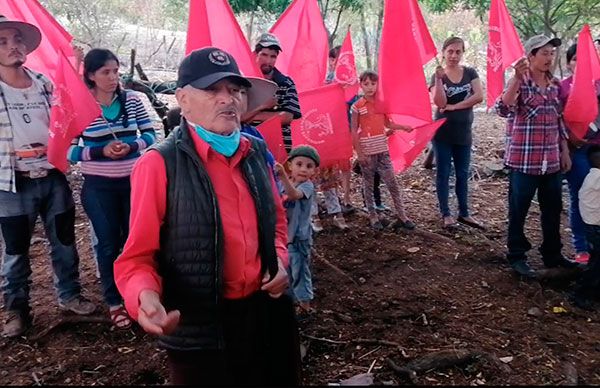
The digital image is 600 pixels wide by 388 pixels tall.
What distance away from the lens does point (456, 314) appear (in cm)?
384

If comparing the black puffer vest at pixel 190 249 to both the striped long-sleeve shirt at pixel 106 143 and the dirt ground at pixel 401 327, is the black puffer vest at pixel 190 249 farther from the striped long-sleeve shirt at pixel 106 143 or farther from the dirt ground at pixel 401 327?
the striped long-sleeve shirt at pixel 106 143

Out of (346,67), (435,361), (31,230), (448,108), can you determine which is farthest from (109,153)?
(448,108)

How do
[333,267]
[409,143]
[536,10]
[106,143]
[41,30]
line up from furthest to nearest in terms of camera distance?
[536,10] → [409,143] → [333,267] → [41,30] → [106,143]

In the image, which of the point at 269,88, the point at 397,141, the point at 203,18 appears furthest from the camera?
the point at 397,141

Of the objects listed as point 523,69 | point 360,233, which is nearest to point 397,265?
point 360,233

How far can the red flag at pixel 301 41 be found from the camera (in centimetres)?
502

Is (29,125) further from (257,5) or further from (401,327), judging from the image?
(257,5)

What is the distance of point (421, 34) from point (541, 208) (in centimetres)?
190

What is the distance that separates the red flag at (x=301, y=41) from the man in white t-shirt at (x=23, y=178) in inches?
91.6

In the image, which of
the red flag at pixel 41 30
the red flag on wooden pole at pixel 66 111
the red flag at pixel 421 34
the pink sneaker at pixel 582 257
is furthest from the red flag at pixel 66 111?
the pink sneaker at pixel 582 257

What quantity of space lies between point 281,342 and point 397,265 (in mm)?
2846

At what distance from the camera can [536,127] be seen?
4.10m

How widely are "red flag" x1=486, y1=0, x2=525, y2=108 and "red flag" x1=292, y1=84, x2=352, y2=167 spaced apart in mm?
1379

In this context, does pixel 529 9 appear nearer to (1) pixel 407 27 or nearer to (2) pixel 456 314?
(1) pixel 407 27
